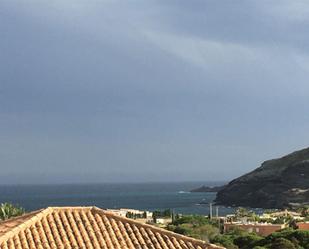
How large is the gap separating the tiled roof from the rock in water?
139 metres

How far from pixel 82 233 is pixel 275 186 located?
158 meters

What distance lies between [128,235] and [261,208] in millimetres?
149673

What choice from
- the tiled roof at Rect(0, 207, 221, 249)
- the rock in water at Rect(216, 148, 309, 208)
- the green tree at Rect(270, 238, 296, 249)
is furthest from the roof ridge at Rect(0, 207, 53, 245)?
the rock in water at Rect(216, 148, 309, 208)

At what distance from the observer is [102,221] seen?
13.8m

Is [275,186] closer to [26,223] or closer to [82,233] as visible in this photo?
[82,233]

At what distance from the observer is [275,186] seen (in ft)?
550

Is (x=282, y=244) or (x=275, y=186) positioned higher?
(x=275, y=186)

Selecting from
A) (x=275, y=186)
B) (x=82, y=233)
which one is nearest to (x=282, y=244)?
(x=82, y=233)

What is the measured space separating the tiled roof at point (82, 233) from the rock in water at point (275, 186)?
455ft

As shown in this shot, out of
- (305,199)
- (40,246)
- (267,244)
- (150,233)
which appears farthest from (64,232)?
(305,199)

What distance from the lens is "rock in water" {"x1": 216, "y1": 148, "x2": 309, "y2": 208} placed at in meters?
158

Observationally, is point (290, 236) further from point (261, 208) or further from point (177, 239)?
point (261, 208)

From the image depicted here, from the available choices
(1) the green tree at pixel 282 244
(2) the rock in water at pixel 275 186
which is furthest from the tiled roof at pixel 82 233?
(2) the rock in water at pixel 275 186

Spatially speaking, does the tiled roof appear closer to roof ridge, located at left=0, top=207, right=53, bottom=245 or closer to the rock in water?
roof ridge, located at left=0, top=207, right=53, bottom=245
